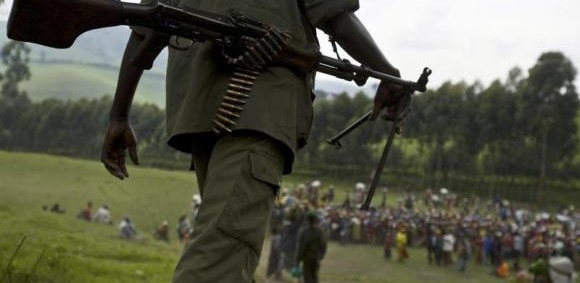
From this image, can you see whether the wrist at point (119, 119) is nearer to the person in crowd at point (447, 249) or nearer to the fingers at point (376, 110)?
the fingers at point (376, 110)

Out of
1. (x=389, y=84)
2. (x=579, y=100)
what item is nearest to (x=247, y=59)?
(x=389, y=84)

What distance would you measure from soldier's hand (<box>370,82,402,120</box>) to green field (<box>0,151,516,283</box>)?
1.92 meters

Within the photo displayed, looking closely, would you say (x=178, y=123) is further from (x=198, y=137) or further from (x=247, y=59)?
(x=247, y=59)

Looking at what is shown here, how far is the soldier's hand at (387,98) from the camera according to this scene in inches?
118

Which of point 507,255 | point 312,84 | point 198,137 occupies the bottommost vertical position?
point 507,255

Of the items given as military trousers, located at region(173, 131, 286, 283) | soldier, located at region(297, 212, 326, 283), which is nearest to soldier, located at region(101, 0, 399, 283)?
military trousers, located at region(173, 131, 286, 283)

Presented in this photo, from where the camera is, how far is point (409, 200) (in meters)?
46.5

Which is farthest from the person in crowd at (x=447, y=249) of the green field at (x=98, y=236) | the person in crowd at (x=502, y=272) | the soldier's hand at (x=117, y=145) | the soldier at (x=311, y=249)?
the soldier's hand at (x=117, y=145)

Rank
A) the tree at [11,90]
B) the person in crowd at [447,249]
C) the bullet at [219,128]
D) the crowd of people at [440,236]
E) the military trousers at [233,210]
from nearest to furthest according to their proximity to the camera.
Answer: the military trousers at [233,210] < the bullet at [219,128] < the crowd of people at [440,236] < the person in crowd at [447,249] < the tree at [11,90]

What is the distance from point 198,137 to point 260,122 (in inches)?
11.4

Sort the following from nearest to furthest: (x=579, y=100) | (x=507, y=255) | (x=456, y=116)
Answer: (x=507, y=255), (x=579, y=100), (x=456, y=116)

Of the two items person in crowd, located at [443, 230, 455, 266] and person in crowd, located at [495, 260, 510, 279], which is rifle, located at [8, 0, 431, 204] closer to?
person in crowd, located at [495, 260, 510, 279]

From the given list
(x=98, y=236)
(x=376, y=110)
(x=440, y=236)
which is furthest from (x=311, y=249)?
(x=440, y=236)

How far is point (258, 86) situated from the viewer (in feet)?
8.57
